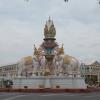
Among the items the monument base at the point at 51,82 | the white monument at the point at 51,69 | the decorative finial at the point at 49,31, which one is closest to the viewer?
the monument base at the point at 51,82

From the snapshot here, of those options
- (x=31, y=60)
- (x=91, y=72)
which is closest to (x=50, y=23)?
(x=31, y=60)

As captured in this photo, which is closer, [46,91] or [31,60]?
[46,91]

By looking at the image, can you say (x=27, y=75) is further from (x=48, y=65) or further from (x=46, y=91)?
(x=46, y=91)

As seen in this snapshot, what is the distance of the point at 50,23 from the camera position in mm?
57750

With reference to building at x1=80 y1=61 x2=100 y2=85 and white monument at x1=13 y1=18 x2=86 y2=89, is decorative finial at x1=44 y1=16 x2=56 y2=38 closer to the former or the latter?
white monument at x1=13 y1=18 x2=86 y2=89

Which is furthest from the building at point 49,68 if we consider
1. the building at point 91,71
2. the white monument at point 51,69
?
the building at point 91,71

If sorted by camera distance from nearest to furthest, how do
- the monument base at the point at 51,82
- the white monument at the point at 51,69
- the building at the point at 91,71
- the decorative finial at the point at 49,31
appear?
the monument base at the point at 51,82, the white monument at the point at 51,69, the decorative finial at the point at 49,31, the building at the point at 91,71

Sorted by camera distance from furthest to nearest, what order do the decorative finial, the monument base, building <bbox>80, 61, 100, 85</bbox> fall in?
building <bbox>80, 61, 100, 85</bbox> < the decorative finial < the monument base

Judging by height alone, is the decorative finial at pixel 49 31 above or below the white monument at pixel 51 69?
above

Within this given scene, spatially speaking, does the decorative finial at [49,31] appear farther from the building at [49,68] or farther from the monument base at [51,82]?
the monument base at [51,82]

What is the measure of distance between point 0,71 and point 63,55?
95.1m

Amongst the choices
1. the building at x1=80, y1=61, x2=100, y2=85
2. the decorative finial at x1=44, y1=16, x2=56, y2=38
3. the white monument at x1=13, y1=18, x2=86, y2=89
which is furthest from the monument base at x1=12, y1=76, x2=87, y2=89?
the building at x1=80, y1=61, x2=100, y2=85

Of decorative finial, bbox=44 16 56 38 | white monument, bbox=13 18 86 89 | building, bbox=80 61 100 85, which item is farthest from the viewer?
building, bbox=80 61 100 85

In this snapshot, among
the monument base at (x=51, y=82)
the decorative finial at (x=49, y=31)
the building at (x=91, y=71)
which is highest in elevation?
the decorative finial at (x=49, y=31)
